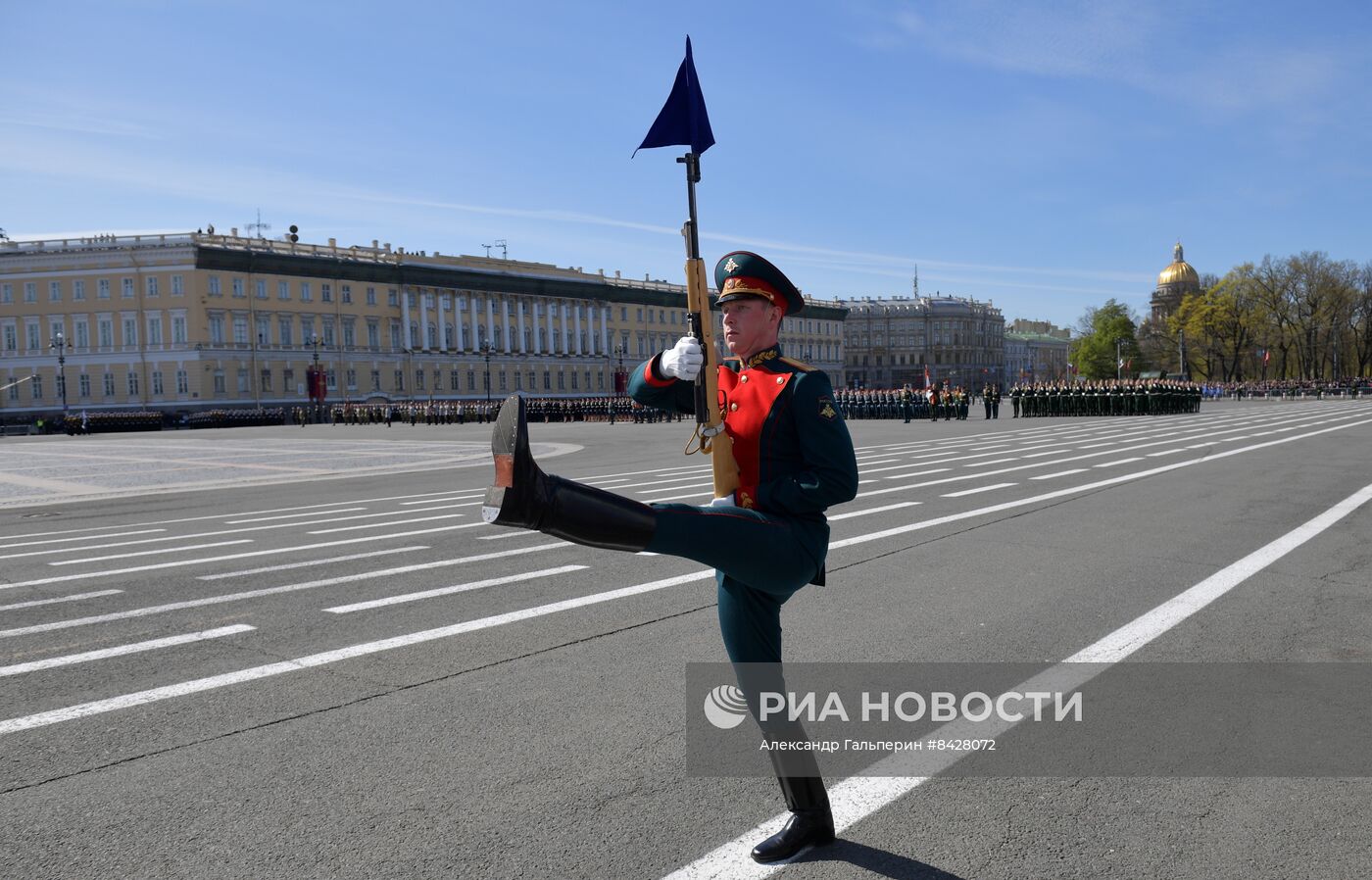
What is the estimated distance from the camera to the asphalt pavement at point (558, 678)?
3.39m

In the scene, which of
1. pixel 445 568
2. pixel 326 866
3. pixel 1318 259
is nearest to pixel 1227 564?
pixel 445 568

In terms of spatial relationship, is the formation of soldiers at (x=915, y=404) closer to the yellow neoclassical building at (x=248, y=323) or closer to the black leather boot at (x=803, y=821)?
the yellow neoclassical building at (x=248, y=323)

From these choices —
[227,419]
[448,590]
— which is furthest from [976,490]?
[227,419]

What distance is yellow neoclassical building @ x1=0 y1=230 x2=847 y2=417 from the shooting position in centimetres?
7738

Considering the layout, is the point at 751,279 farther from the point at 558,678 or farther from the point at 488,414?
the point at 488,414

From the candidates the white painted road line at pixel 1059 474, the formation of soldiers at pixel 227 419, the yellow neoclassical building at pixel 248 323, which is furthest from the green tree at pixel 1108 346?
the white painted road line at pixel 1059 474

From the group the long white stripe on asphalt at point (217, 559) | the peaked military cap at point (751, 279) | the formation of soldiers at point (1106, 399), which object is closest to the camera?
the peaked military cap at point (751, 279)

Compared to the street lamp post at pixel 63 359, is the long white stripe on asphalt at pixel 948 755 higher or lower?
lower

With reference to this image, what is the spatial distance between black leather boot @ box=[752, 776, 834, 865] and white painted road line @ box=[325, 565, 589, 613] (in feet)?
15.1

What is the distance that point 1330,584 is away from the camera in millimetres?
7621

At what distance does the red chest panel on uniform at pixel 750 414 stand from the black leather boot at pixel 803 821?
100 cm

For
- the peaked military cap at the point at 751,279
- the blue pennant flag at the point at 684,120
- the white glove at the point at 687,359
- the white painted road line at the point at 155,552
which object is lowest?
the white painted road line at the point at 155,552

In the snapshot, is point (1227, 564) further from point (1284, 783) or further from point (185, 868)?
point (185, 868)

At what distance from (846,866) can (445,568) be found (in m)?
6.12
